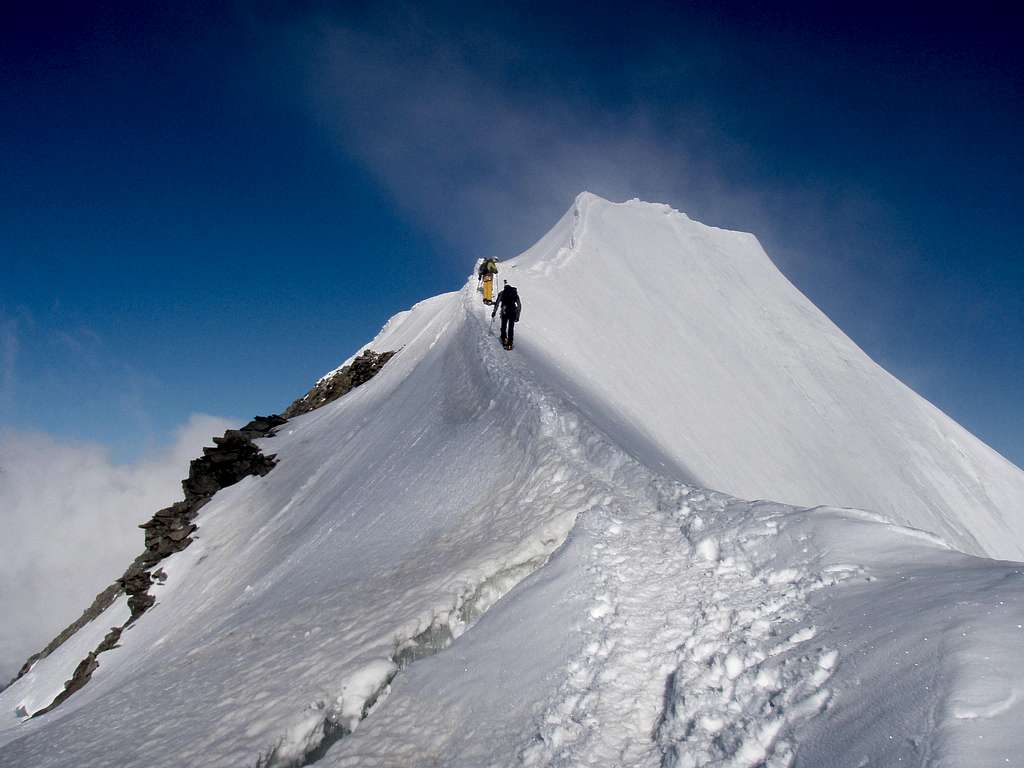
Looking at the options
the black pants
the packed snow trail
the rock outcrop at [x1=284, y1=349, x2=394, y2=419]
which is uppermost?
the rock outcrop at [x1=284, y1=349, x2=394, y2=419]

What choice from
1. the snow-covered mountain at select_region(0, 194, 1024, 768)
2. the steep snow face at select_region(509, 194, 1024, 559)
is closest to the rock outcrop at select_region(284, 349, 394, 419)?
the steep snow face at select_region(509, 194, 1024, 559)

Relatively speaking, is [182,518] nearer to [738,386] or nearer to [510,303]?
[510,303]

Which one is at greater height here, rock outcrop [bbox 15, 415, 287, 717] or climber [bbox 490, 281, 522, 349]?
rock outcrop [bbox 15, 415, 287, 717]

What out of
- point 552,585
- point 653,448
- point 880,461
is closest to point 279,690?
point 552,585

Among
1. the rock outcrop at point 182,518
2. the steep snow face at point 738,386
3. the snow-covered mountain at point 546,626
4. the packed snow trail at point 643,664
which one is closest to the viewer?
the snow-covered mountain at point 546,626

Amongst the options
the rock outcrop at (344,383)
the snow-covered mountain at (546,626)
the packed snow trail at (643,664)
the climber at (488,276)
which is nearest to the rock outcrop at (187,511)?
the snow-covered mountain at (546,626)

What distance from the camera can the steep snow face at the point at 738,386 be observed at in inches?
787

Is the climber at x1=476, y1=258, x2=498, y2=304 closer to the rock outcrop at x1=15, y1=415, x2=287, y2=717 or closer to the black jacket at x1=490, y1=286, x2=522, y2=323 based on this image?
the black jacket at x1=490, y1=286, x2=522, y2=323

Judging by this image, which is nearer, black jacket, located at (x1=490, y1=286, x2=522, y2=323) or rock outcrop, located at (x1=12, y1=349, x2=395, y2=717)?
black jacket, located at (x1=490, y1=286, x2=522, y2=323)

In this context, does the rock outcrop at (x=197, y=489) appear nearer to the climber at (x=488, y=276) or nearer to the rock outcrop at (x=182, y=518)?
the rock outcrop at (x=182, y=518)

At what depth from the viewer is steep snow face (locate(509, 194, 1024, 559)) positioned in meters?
20.0

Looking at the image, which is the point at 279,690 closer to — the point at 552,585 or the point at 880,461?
the point at 552,585

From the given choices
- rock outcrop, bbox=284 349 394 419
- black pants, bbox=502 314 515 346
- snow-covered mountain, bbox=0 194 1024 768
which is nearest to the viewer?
snow-covered mountain, bbox=0 194 1024 768

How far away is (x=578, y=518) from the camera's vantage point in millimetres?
6840
